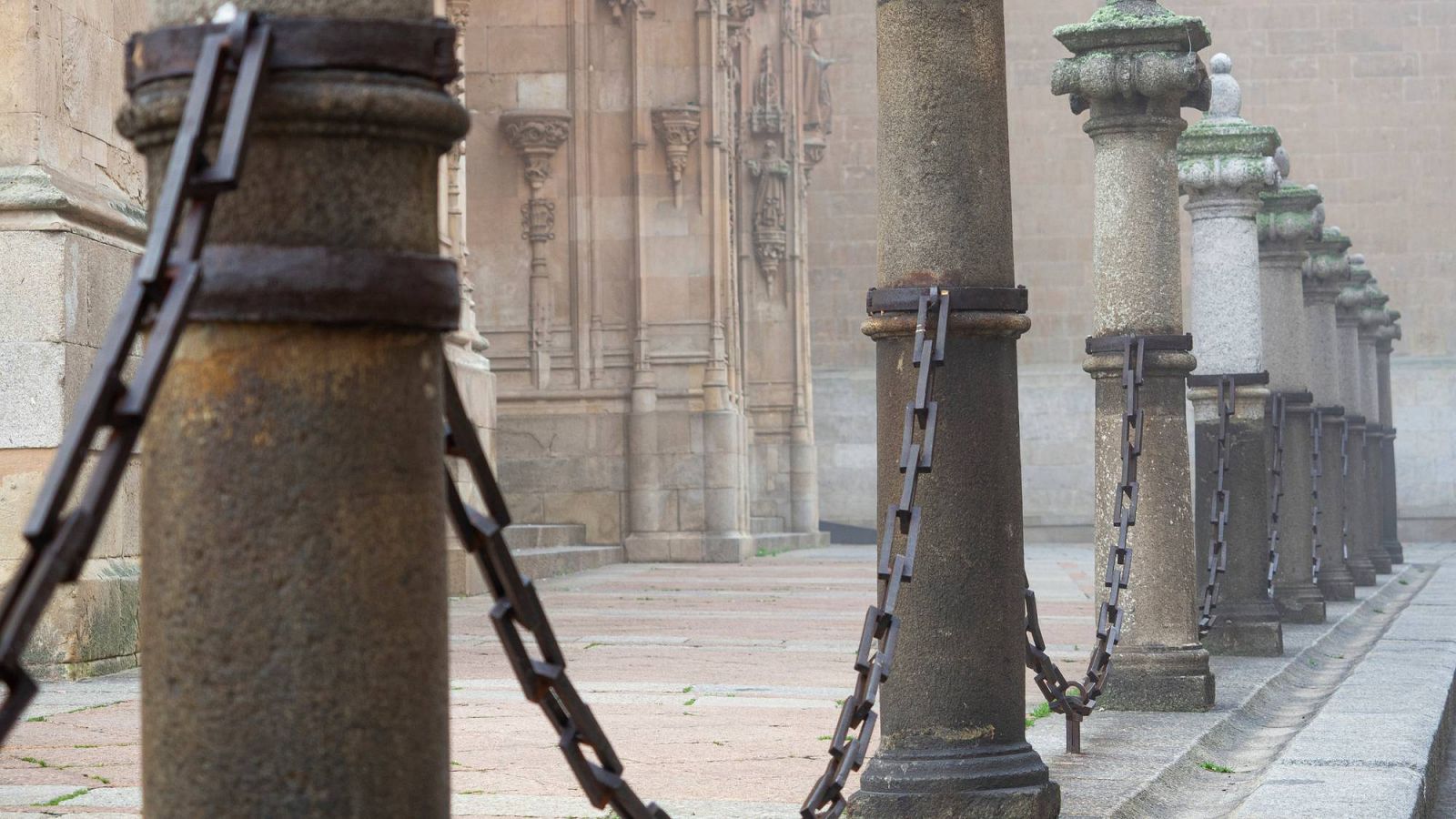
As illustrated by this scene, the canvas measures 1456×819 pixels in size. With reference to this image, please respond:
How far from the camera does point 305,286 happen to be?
1782mm

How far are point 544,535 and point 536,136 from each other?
3669mm

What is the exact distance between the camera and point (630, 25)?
17.8 meters

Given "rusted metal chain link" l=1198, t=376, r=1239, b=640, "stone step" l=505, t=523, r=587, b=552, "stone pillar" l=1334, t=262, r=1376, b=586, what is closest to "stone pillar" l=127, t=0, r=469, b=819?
"rusted metal chain link" l=1198, t=376, r=1239, b=640

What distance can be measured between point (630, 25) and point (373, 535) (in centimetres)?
1639

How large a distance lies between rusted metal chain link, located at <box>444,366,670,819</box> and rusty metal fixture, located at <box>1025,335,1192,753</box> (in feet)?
7.88

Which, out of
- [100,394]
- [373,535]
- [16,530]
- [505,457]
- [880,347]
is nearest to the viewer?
[100,394]

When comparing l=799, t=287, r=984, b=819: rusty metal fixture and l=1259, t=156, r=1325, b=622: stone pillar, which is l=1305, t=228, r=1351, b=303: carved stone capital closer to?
l=1259, t=156, r=1325, b=622: stone pillar

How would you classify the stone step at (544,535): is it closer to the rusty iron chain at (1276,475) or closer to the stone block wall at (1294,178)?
the rusty iron chain at (1276,475)

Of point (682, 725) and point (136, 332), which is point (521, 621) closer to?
point (136, 332)

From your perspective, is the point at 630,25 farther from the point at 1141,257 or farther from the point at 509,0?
the point at 1141,257

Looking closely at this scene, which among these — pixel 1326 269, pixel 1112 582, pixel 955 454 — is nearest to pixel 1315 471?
pixel 1326 269

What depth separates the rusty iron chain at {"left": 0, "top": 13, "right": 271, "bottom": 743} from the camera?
1.63 m

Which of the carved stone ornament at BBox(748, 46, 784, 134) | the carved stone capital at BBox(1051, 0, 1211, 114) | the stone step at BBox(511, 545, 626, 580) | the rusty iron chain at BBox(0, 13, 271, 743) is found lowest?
Result: the stone step at BBox(511, 545, 626, 580)

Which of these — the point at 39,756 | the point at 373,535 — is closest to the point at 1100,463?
the point at 39,756
